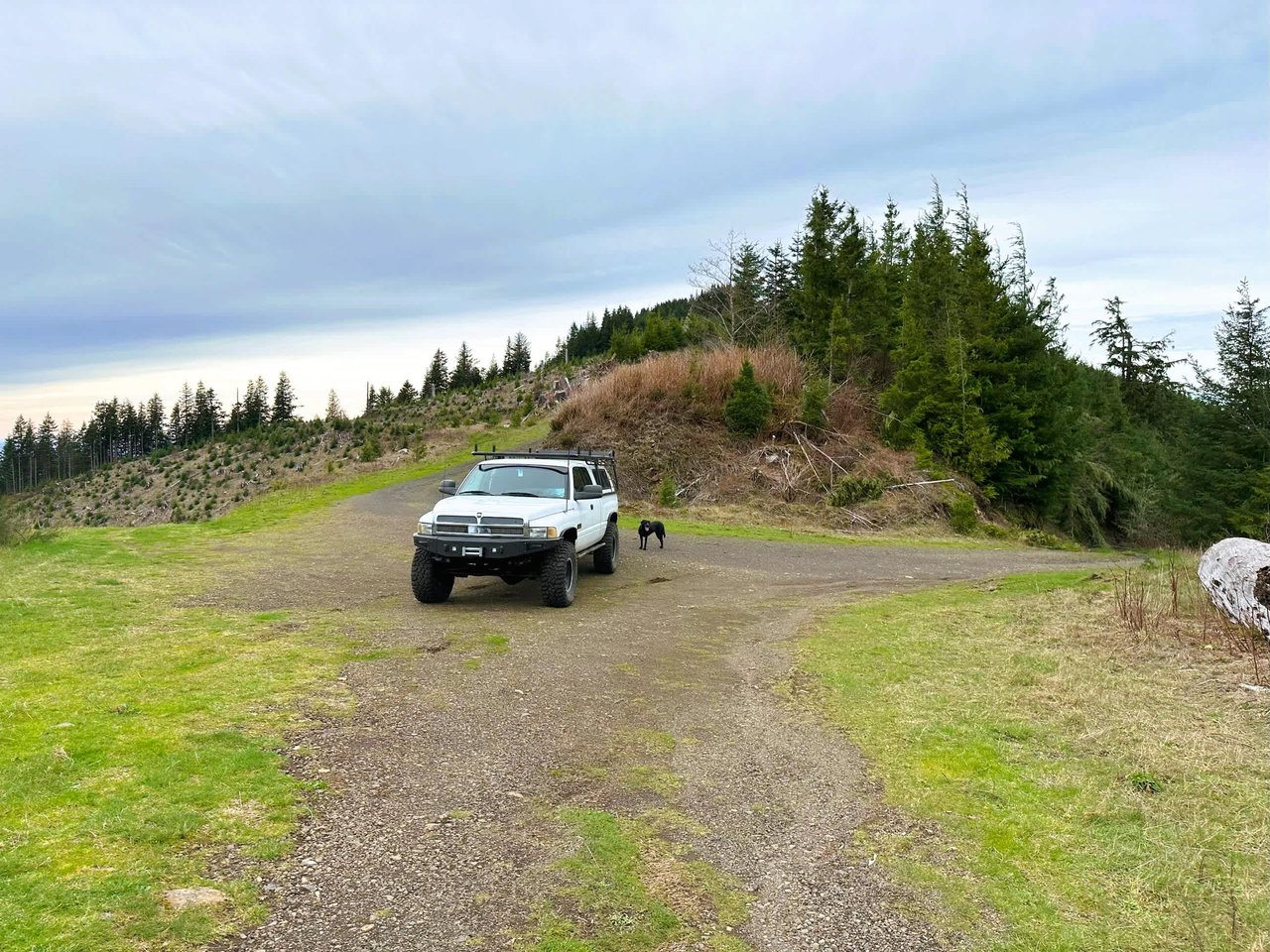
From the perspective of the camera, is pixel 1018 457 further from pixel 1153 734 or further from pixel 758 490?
pixel 1153 734

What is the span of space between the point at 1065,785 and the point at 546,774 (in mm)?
3108

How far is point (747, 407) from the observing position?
28.4 metres

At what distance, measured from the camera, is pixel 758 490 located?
87.0 ft

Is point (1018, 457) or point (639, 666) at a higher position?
point (1018, 457)

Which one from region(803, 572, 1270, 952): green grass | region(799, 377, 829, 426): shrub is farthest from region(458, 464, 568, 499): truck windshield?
region(799, 377, 829, 426): shrub

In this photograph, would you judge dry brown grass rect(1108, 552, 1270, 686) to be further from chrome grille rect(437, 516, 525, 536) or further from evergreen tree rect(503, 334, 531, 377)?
evergreen tree rect(503, 334, 531, 377)

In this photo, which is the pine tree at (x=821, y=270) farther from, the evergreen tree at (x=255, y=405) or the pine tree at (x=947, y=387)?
the evergreen tree at (x=255, y=405)

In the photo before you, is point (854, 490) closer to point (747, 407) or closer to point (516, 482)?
point (747, 407)

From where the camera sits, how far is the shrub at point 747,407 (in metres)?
28.3

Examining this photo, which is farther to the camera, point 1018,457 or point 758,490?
point 1018,457

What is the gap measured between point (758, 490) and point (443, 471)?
52.5 ft

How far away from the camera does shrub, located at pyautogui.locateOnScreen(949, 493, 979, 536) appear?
24688mm

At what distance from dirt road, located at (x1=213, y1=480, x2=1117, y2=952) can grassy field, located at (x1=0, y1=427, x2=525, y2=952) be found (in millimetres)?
279

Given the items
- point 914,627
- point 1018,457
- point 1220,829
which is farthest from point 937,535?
point 1220,829
